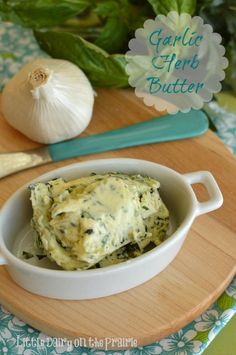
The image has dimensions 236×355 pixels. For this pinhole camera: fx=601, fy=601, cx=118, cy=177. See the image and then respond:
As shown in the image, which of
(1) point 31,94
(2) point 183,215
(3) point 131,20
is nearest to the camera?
(2) point 183,215

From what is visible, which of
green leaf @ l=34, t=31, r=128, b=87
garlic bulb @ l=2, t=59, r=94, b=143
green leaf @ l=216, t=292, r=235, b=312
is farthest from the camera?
green leaf @ l=34, t=31, r=128, b=87

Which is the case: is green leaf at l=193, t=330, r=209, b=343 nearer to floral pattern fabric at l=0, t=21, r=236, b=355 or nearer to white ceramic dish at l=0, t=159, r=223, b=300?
floral pattern fabric at l=0, t=21, r=236, b=355

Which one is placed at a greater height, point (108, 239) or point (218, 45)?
point (218, 45)

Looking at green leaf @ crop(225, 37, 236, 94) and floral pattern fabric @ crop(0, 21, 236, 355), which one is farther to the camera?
green leaf @ crop(225, 37, 236, 94)

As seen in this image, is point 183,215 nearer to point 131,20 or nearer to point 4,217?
point 4,217

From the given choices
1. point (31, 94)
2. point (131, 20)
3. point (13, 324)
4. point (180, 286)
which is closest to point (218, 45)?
point (131, 20)

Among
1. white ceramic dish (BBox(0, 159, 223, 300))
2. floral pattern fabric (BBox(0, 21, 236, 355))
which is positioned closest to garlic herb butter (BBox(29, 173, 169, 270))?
white ceramic dish (BBox(0, 159, 223, 300))

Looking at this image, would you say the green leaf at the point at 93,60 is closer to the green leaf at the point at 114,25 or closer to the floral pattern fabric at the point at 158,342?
the green leaf at the point at 114,25
